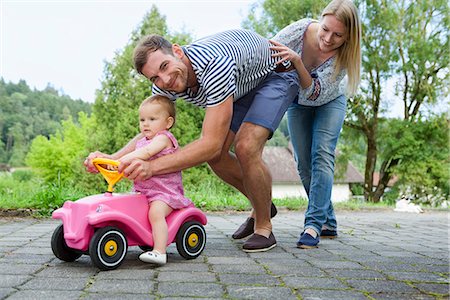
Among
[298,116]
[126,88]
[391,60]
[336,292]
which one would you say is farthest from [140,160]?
[126,88]

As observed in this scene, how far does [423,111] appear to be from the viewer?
846 inches

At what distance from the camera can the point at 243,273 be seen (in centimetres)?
248

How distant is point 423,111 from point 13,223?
1974 centimetres

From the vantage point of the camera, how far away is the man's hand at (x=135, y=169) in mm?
2572

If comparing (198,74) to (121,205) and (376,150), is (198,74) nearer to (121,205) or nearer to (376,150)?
(121,205)

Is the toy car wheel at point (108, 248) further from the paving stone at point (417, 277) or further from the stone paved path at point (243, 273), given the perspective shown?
the paving stone at point (417, 277)

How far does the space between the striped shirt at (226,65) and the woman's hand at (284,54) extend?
42mm

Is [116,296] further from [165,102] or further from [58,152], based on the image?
[58,152]

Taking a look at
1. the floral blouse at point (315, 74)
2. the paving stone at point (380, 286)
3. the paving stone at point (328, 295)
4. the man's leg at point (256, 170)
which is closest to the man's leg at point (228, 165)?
the man's leg at point (256, 170)

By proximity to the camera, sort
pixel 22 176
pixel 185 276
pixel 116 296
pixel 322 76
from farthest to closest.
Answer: pixel 22 176
pixel 322 76
pixel 185 276
pixel 116 296

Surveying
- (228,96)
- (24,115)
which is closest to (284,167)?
(24,115)

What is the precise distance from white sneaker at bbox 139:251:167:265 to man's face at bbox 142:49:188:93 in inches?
34.7

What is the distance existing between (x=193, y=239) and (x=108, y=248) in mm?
537

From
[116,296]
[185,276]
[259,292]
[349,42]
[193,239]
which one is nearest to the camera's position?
[116,296]
